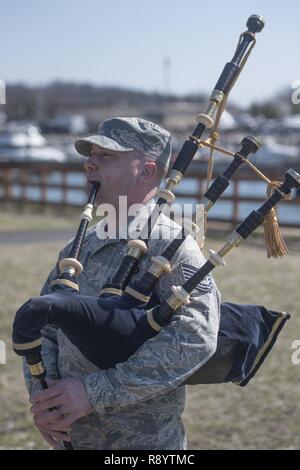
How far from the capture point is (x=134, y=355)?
2162 mm

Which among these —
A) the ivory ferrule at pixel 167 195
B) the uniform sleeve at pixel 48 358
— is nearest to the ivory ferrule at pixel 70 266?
the uniform sleeve at pixel 48 358

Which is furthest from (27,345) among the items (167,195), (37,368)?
(167,195)

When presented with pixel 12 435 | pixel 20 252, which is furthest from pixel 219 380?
pixel 20 252

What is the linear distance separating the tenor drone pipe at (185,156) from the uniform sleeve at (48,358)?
1.16ft

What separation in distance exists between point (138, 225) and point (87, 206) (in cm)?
17

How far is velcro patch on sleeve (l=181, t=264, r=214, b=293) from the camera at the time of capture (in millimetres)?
2213

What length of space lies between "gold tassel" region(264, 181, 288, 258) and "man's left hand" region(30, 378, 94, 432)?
2.33 feet

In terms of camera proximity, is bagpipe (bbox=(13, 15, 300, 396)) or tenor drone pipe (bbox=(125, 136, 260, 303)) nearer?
bagpipe (bbox=(13, 15, 300, 396))

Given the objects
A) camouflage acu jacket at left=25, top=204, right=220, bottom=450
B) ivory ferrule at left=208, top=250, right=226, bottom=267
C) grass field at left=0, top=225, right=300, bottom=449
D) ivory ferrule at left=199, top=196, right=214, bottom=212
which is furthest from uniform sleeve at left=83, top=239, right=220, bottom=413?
grass field at left=0, top=225, right=300, bottom=449

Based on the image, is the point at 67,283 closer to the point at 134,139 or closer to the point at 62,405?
the point at 62,405

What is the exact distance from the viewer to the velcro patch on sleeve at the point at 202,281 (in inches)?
87.1

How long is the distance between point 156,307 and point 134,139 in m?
0.57
